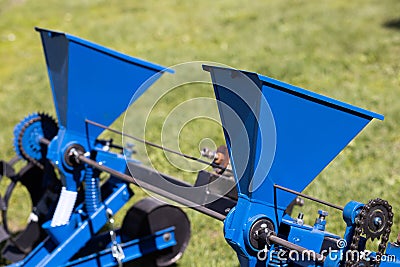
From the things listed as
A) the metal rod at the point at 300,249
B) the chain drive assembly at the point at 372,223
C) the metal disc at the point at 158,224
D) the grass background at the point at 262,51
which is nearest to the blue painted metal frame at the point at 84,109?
the metal disc at the point at 158,224

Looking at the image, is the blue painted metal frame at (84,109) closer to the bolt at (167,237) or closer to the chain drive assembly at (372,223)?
the bolt at (167,237)

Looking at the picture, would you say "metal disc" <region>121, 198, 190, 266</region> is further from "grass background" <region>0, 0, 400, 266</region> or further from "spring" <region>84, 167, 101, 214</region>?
"spring" <region>84, 167, 101, 214</region>

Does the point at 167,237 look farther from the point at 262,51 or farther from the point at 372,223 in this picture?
the point at 262,51

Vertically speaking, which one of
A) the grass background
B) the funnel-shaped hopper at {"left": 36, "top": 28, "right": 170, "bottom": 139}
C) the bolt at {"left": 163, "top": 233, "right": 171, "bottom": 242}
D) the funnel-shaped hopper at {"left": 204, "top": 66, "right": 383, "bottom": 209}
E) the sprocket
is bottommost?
the bolt at {"left": 163, "top": 233, "right": 171, "bottom": 242}

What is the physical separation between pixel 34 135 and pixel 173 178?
1339 millimetres

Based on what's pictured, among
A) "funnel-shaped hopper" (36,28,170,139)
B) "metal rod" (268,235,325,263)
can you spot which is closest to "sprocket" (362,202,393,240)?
"metal rod" (268,235,325,263)

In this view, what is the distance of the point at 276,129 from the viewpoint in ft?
10.7

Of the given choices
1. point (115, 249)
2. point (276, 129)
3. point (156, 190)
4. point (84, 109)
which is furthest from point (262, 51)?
point (276, 129)

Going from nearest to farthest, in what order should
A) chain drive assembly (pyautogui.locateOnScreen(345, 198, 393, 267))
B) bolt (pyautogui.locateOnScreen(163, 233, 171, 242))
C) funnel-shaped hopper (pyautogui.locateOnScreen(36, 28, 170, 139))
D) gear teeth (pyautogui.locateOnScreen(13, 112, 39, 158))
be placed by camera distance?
1. chain drive assembly (pyautogui.locateOnScreen(345, 198, 393, 267))
2. funnel-shaped hopper (pyautogui.locateOnScreen(36, 28, 170, 139))
3. gear teeth (pyautogui.locateOnScreen(13, 112, 39, 158))
4. bolt (pyautogui.locateOnScreen(163, 233, 171, 242))

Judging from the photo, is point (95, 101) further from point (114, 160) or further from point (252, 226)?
point (252, 226)

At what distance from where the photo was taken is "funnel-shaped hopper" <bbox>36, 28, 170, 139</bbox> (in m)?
4.68

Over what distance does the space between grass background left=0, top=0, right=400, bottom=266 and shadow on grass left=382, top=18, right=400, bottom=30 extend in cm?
2

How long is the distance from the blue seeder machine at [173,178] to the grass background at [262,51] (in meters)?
1.02

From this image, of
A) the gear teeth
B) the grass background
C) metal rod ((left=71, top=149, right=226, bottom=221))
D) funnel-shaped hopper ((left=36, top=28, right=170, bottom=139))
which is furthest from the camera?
the grass background
